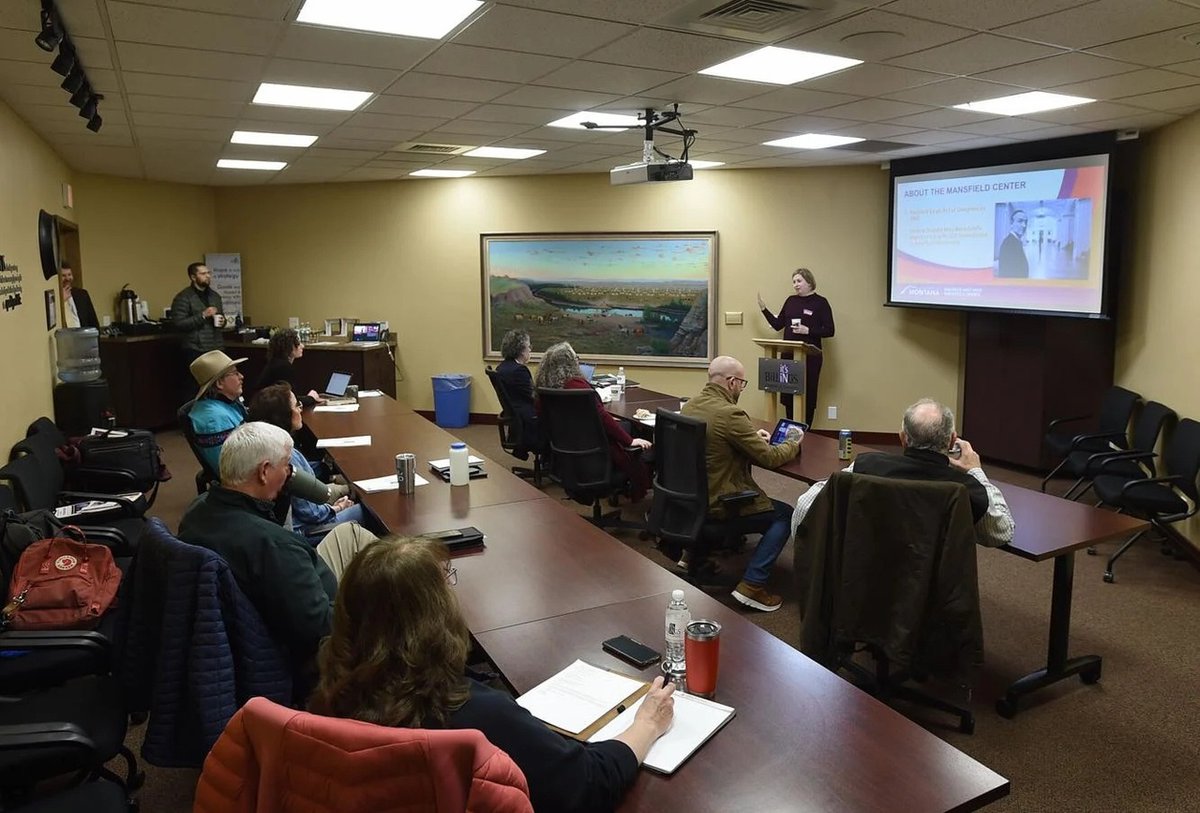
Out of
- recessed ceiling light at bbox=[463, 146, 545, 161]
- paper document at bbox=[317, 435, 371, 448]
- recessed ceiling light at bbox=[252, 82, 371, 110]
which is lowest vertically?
paper document at bbox=[317, 435, 371, 448]

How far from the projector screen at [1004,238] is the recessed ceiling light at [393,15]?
4.89 meters

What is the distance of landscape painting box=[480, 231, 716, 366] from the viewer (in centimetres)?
856

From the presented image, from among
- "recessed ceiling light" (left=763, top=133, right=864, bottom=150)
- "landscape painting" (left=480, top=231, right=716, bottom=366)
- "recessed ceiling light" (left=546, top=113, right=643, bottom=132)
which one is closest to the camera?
"recessed ceiling light" (left=546, top=113, right=643, bottom=132)

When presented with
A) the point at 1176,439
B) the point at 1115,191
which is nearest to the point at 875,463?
the point at 1176,439

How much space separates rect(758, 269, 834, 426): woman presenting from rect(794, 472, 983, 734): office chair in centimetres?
502

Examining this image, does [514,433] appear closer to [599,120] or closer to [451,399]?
[599,120]

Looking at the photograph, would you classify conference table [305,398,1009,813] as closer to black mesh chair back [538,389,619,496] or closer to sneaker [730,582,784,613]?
sneaker [730,582,784,613]

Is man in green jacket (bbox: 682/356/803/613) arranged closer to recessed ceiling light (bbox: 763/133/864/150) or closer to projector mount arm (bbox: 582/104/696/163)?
projector mount arm (bbox: 582/104/696/163)

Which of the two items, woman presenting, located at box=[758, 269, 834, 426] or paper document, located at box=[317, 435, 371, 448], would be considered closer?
paper document, located at box=[317, 435, 371, 448]

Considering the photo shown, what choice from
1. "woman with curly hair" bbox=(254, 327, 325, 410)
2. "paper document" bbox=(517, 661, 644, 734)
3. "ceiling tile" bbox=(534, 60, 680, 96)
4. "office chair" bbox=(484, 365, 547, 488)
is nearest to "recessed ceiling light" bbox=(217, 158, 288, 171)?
"woman with curly hair" bbox=(254, 327, 325, 410)

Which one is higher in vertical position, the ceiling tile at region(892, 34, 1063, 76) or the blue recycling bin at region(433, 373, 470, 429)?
the ceiling tile at region(892, 34, 1063, 76)

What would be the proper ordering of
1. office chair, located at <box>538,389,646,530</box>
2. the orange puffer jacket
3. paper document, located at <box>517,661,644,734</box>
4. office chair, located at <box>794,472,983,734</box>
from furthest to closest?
office chair, located at <box>538,389,646,530</box> < office chair, located at <box>794,472,983,734</box> < paper document, located at <box>517,661,644,734</box> < the orange puffer jacket

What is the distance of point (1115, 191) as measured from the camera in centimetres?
614

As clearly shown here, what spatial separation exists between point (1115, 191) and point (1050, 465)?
2145mm
